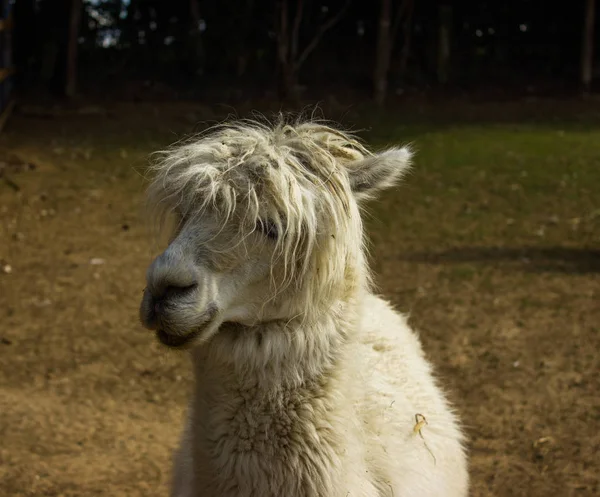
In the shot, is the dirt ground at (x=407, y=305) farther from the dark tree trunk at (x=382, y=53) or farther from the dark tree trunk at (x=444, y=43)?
the dark tree trunk at (x=444, y=43)

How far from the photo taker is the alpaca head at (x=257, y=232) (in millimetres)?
2770

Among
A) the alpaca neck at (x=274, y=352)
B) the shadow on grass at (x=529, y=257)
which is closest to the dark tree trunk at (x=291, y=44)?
the shadow on grass at (x=529, y=257)

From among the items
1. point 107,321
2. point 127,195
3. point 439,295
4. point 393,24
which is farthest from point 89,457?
point 393,24

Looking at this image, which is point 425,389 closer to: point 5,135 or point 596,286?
point 596,286

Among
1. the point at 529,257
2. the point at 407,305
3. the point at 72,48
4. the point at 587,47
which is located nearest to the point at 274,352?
the point at 407,305

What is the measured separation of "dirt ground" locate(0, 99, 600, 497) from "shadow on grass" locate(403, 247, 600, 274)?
3 centimetres

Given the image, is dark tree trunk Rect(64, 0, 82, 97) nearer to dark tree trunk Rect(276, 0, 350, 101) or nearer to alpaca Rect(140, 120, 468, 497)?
dark tree trunk Rect(276, 0, 350, 101)

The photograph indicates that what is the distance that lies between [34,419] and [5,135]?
24.3 feet

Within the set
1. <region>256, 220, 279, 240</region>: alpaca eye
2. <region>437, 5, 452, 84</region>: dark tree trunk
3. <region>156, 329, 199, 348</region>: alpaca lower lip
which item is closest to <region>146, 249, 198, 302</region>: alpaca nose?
<region>156, 329, 199, 348</region>: alpaca lower lip

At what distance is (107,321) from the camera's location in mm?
7020

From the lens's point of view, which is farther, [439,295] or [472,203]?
[472,203]

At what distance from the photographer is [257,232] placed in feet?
9.60

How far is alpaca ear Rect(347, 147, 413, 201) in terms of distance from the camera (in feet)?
10.1

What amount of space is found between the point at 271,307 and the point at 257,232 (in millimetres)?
238
